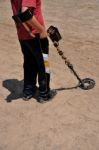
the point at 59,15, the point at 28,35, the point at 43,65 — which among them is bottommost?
the point at 59,15

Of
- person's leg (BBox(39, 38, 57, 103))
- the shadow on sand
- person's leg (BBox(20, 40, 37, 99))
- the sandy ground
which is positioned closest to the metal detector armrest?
person's leg (BBox(39, 38, 57, 103))

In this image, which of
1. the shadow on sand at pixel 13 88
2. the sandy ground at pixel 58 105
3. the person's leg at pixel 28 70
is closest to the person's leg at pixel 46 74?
the sandy ground at pixel 58 105

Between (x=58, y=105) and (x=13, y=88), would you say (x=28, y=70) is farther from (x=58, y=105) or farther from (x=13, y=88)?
(x=13, y=88)

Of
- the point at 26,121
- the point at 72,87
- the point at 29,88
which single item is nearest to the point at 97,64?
the point at 72,87

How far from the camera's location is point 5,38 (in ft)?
32.4

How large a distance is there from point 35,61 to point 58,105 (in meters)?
0.78

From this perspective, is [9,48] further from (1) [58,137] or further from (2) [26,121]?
(1) [58,137]

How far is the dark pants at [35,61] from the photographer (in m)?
6.24

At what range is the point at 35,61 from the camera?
658cm

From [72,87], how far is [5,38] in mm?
3206

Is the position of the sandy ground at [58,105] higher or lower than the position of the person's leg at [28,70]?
lower

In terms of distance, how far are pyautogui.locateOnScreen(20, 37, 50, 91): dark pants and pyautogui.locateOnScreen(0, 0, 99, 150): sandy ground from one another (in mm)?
344

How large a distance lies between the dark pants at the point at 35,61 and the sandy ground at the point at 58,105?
0.34 metres

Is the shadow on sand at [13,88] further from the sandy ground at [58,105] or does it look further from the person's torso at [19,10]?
the person's torso at [19,10]
